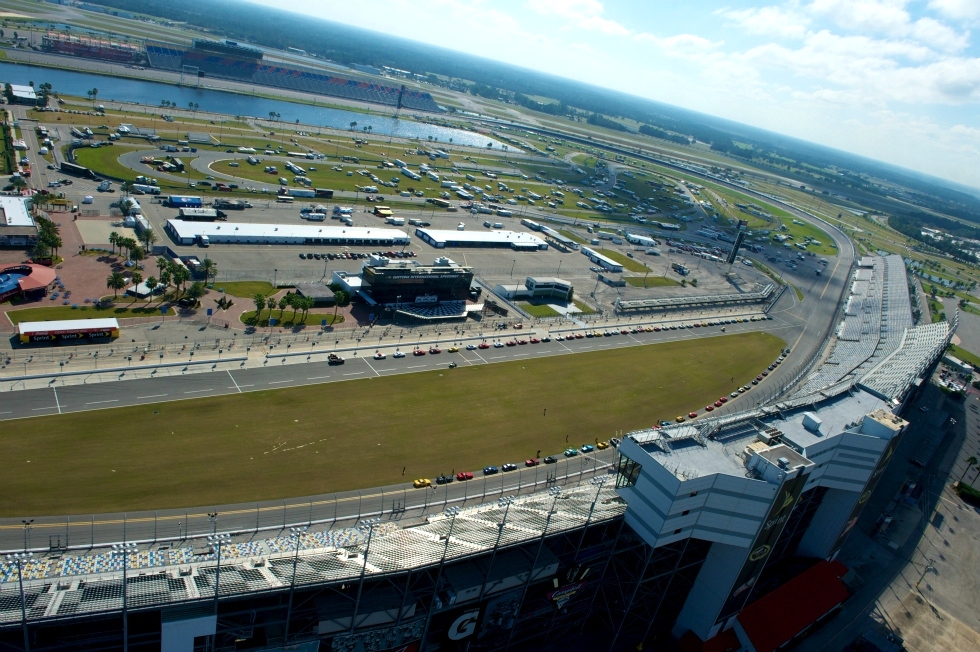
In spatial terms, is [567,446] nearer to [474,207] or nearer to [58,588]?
[58,588]

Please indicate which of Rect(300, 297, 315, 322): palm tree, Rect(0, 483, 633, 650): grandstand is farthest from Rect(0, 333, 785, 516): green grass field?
Rect(300, 297, 315, 322): palm tree

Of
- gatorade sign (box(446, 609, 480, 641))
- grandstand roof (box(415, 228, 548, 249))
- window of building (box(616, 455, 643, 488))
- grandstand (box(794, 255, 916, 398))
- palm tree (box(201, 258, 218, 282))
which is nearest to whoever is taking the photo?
gatorade sign (box(446, 609, 480, 641))

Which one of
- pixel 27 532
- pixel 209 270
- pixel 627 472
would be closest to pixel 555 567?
pixel 627 472

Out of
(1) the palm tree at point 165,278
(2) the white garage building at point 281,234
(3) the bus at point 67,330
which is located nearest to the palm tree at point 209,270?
(1) the palm tree at point 165,278

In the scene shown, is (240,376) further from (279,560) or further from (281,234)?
(281,234)

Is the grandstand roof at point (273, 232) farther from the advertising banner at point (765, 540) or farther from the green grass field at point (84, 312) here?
the advertising banner at point (765, 540)

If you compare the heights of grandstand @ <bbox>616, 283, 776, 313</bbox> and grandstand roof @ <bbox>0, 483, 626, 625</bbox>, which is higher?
grandstand roof @ <bbox>0, 483, 626, 625</bbox>

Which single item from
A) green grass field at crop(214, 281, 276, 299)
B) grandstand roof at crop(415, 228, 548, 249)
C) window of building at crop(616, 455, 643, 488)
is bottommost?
green grass field at crop(214, 281, 276, 299)

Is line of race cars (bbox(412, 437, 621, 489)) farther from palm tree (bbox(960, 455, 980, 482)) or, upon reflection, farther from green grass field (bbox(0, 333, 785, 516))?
palm tree (bbox(960, 455, 980, 482))

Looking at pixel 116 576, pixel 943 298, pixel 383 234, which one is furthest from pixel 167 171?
pixel 943 298
